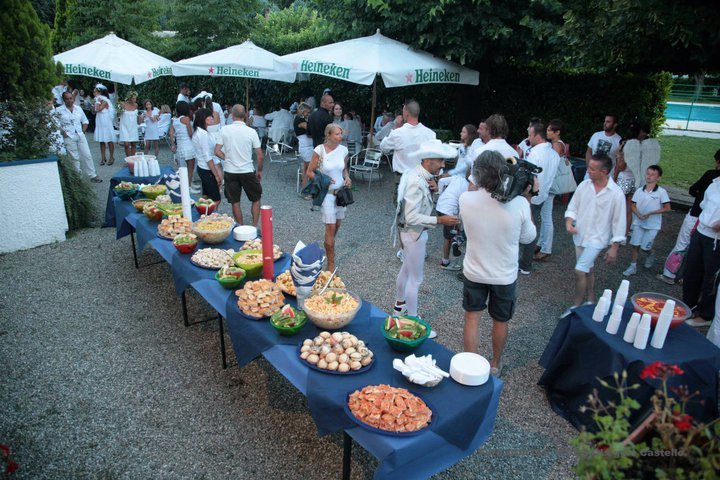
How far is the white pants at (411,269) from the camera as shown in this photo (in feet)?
14.5

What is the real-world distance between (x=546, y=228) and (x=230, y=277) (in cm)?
489

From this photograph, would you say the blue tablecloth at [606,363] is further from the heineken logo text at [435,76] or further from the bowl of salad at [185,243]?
the heineken logo text at [435,76]

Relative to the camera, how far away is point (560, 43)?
833 cm

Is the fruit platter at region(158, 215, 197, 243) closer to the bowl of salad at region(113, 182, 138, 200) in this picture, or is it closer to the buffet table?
the bowl of salad at region(113, 182, 138, 200)

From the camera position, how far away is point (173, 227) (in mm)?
5137

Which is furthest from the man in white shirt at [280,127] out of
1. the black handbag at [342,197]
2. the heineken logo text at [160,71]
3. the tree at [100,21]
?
the tree at [100,21]

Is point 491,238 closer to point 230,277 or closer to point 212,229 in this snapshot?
point 230,277

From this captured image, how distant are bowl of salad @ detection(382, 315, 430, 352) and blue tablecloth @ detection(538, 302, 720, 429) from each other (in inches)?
46.8

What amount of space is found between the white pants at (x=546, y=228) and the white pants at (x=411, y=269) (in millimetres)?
3036

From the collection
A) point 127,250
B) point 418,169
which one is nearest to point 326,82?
point 127,250

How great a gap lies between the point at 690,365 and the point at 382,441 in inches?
89.9

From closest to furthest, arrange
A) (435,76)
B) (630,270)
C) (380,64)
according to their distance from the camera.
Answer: (630,270)
(380,64)
(435,76)

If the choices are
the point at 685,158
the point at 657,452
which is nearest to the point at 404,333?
the point at 657,452

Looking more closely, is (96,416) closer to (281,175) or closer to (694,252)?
(694,252)
